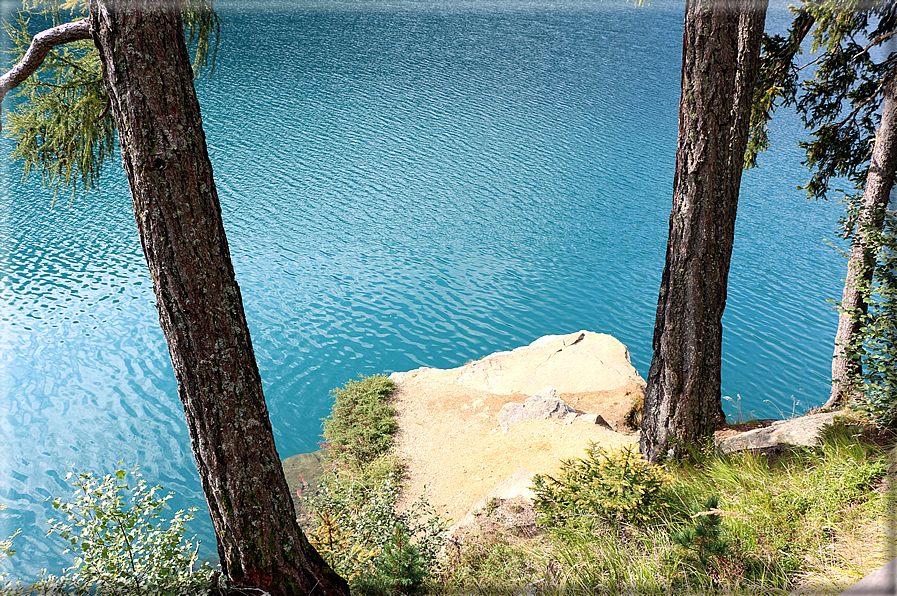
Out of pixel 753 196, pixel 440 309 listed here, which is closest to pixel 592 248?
pixel 440 309

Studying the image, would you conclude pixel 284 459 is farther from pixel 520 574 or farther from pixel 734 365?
pixel 734 365

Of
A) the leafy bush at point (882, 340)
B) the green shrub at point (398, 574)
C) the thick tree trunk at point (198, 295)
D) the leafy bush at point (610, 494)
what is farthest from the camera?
the leafy bush at point (882, 340)

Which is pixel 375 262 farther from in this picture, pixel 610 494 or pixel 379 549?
pixel 610 494

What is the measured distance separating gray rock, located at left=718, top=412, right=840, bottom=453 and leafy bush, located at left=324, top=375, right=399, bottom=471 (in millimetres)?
4683

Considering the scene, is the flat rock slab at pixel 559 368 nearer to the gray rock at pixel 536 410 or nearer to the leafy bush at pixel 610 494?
the gray rock at pixel 536 410

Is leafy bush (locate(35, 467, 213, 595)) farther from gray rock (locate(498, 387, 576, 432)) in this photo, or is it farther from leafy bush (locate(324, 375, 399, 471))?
gray rock (locate(498, 387, 576, 432))

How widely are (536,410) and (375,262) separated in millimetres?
7616

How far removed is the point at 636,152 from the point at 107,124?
67.0 ft

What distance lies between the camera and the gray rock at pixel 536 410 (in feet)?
25.3

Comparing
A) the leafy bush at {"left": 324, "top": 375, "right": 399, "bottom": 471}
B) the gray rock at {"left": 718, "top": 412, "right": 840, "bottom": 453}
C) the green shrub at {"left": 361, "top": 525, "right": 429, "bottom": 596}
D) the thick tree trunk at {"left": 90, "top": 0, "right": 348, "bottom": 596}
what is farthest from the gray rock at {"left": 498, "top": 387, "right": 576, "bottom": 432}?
the thick tree trunk at {"left": 90, "top": 0, "right": 348, "bottom": 596}

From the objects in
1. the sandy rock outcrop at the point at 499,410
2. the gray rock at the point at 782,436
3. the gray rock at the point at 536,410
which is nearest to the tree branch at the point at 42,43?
the sandy rock outcrop at the point at 499,410

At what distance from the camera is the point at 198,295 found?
3.00 metres

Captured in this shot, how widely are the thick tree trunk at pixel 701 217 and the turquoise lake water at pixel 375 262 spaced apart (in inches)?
211

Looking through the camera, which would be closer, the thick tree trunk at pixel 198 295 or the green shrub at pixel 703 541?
the thick tree trunk at pixel 198 295
